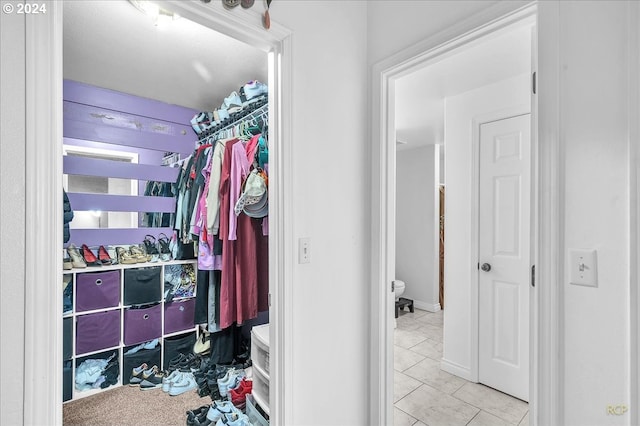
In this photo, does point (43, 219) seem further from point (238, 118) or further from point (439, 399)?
point (439, 399)

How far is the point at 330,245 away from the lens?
1479 millimetres

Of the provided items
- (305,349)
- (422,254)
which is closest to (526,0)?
(305,349)

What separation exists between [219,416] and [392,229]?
153 cm

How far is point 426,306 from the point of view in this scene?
14.8 ft

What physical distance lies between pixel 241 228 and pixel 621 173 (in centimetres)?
189

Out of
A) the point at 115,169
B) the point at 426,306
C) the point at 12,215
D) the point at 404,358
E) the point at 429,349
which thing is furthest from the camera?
the point at 426,306

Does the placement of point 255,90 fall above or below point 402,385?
above

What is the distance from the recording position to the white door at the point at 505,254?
7.30 ft

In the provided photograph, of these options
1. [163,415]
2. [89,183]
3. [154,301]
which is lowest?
[163,415]

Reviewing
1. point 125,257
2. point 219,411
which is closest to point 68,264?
point 125,257

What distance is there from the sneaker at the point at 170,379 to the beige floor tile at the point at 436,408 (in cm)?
164

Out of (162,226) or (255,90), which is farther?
(162,226)

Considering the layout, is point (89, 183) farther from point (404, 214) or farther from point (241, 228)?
point (404, 214)

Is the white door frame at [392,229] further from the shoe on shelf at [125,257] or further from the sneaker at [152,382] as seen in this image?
the shoe on shelf at [125,257]
